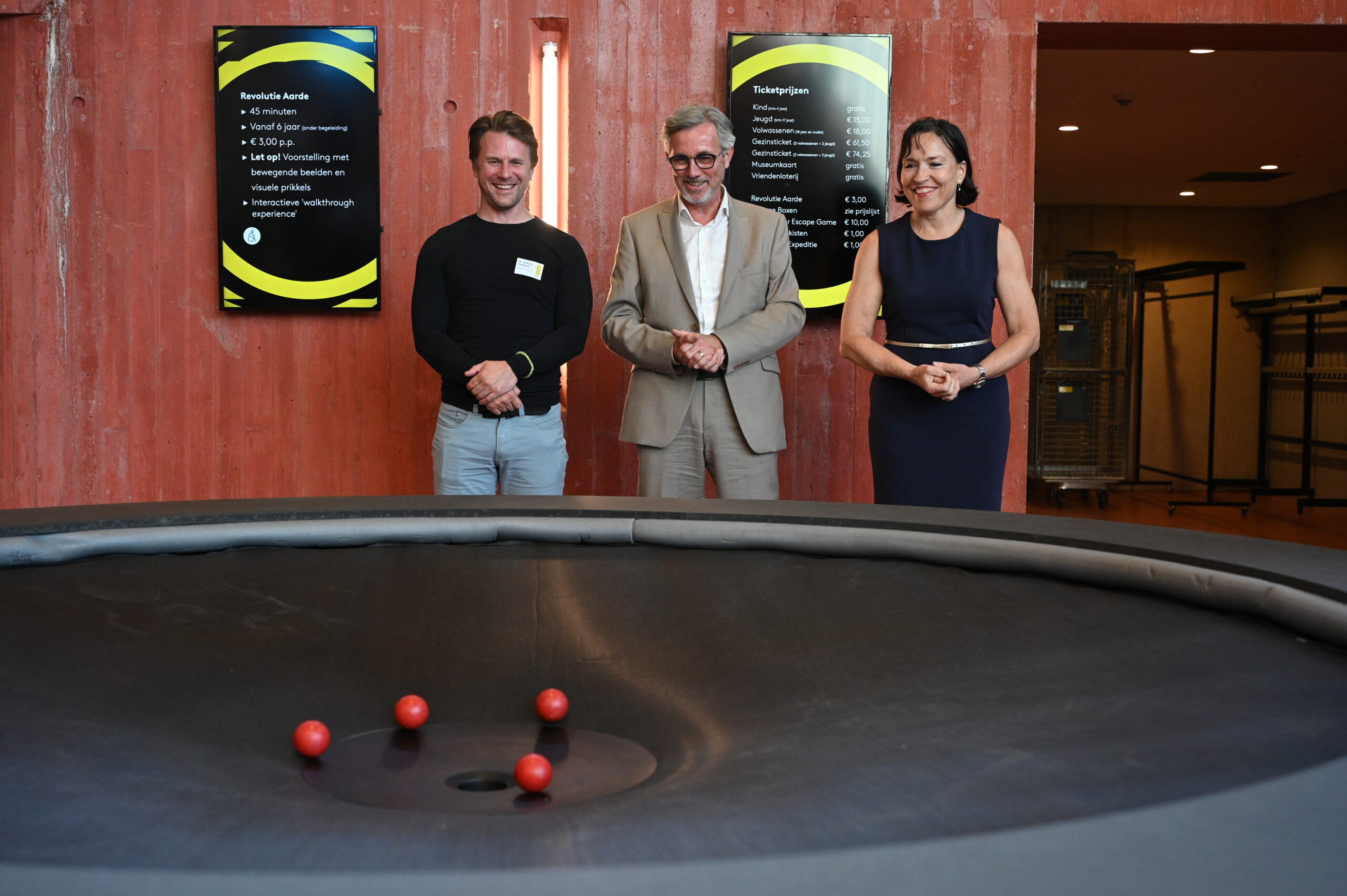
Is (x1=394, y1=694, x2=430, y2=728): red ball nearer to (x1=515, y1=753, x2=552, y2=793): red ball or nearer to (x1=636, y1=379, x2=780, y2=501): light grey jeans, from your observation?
(x1=515, y1=753, x2=552, y2=793): red ball

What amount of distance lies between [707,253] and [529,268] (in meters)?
0.45

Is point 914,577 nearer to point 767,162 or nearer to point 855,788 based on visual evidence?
point 855,788

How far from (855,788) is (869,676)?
384mm

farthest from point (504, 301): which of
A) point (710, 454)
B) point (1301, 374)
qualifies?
point (1301, 374)

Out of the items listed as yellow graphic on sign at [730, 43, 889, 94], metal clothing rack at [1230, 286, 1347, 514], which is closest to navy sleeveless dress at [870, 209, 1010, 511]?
yellow graphic on sign at [730, 43, 889, 94]

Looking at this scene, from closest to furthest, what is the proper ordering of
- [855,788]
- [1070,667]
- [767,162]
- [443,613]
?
[855,788] < [1070,667] < [443,613] < [767,162]

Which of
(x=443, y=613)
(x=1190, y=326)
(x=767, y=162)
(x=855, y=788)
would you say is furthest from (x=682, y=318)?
(x=1190, y=326)

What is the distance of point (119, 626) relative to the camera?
127 cm

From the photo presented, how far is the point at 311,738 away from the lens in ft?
3.33

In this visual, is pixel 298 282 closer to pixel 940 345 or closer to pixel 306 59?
pixel 306 59

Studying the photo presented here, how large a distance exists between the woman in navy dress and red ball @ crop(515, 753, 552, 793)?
1.73 metres

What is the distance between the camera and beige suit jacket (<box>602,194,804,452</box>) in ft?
9.04

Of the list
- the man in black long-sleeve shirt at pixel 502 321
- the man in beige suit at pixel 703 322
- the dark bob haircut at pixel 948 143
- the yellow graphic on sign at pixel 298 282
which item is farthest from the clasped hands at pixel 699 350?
the yellow graphic on sign at pixel 298 282

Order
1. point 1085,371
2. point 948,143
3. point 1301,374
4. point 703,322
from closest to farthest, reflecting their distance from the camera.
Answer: point 948,143 < point 703,322 < point 1085,371 < point 1301,374
